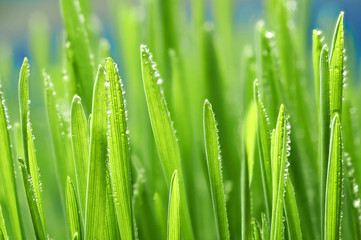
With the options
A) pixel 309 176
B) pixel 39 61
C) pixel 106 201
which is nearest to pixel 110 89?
pixel 106 201

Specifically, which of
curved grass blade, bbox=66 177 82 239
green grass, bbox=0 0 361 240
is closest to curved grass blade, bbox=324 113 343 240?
green grass, bbox=0 0 361 240

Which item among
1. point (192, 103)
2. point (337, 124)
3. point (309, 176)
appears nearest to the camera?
point (337, 124)

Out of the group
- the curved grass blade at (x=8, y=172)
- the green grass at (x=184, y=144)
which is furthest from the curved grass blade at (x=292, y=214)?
the curved grass blade at (x=8, y=172)

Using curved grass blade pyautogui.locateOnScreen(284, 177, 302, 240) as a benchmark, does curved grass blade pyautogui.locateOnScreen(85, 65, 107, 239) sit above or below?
above

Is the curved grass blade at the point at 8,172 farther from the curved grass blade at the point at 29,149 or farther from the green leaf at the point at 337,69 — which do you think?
the green leaf at the point at 337,69

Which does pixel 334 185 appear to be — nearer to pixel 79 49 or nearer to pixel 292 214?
pixel 292 214

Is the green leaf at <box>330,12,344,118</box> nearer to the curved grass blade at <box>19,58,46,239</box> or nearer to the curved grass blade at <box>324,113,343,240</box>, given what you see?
the curved grass blade at <box>324,113,343,240</box>

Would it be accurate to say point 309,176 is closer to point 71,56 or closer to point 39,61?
point 71,56
